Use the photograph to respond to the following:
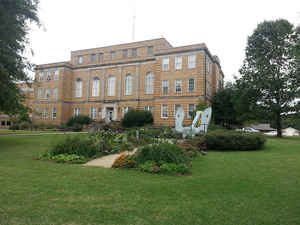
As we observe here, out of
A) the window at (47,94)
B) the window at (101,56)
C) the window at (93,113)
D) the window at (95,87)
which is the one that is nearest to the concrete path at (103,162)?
the window at (93,113)

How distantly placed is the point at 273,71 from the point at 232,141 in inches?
739

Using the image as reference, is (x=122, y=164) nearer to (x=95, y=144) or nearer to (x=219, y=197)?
(x=95, y=144)

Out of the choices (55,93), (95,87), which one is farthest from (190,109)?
(55,93)

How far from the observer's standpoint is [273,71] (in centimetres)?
2842

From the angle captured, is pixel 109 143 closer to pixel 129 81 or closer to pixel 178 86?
pixel 178 86

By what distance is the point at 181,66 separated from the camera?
3456 centimetres

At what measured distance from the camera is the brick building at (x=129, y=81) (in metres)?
34.1

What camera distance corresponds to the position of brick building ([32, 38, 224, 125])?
34094 millimetres

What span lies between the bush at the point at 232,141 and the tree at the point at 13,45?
38.9 ft

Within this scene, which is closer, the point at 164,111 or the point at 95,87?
the point at 164,111

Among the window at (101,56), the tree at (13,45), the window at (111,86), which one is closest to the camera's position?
the tree at (13,45)

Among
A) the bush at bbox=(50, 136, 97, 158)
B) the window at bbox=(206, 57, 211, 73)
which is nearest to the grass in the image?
the bush at bbox=(50, 136, 97, 158)

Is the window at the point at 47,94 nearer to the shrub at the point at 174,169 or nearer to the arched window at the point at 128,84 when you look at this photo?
the arched window at the point at 128,84

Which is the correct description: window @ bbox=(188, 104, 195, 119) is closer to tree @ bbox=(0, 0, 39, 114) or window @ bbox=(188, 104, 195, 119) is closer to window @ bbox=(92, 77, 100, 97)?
window @ bbox=(92, 77, 100, 97)
